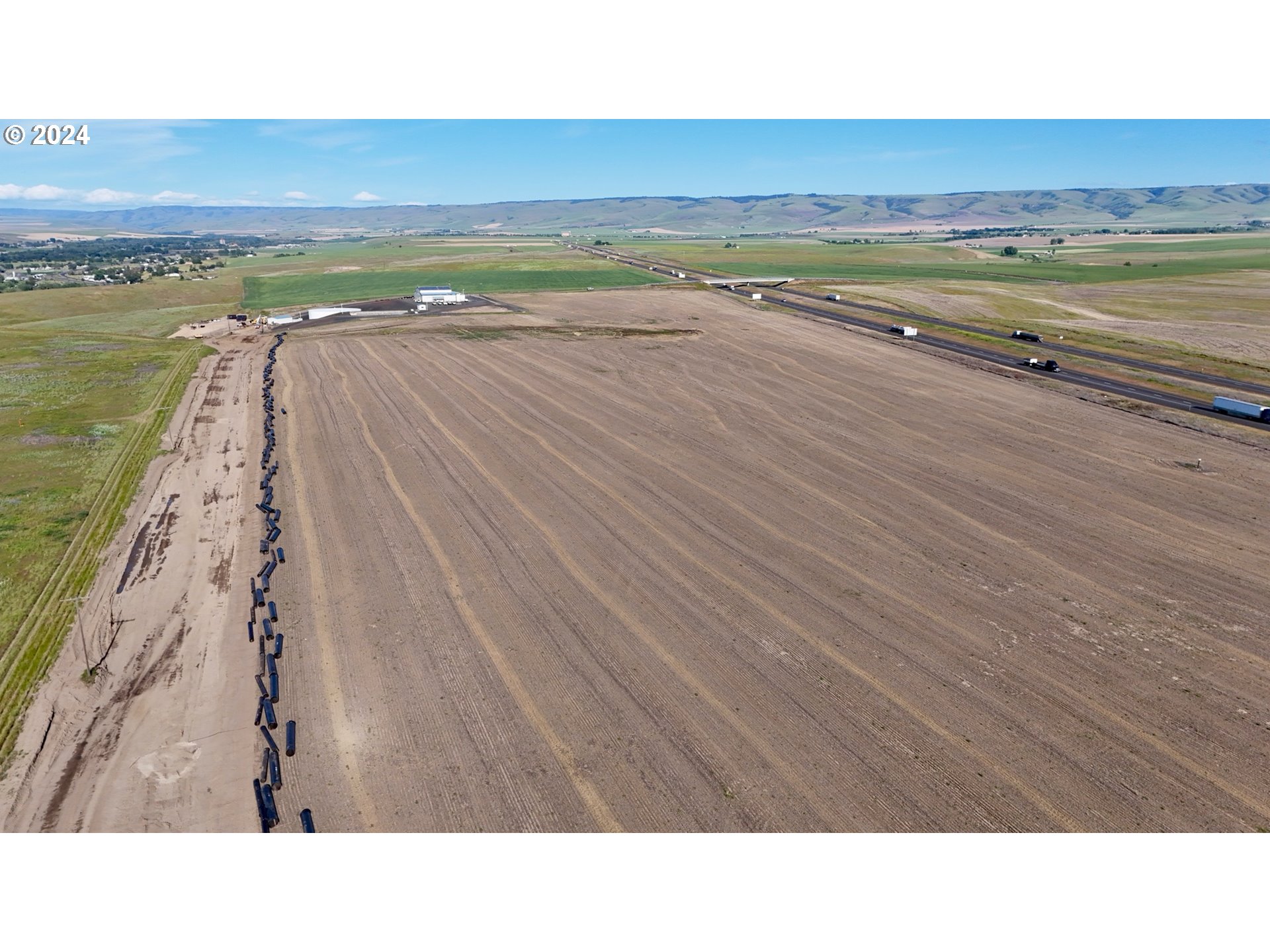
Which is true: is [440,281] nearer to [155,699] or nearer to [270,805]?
[155,699]

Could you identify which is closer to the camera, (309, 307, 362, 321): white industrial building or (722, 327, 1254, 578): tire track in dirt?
(722, 327, 1254, 578): tire track in dirt

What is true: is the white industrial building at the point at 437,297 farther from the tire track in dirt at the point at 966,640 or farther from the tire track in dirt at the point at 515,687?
the tire track in dirt at the point at 515,687

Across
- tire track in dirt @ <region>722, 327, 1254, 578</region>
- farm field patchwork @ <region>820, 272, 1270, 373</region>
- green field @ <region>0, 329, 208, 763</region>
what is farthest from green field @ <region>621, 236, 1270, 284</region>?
green field @ <region>0, 329, 208, 763</region>

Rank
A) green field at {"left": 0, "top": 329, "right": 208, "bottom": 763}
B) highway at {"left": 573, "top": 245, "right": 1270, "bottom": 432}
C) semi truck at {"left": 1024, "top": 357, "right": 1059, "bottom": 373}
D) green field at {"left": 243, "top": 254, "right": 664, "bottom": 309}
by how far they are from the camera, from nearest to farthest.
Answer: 1. green field at {"left": 0, "top": 329, "right": 208, "bottom": 763}
2. highway at {"left": 573, "top": 245, "right": 1270, "bottom": 432}
3. semi truck at {"left": 1024, "top": 357, "right": 1059, "bottom": 373}
4. green field at {"left": 243, "top": 254, "right": 664, "bottom": 309}

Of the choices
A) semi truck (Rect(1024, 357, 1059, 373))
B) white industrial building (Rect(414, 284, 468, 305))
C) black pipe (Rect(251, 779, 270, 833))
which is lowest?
black pipe (Rect(251, 779, 270, 833))

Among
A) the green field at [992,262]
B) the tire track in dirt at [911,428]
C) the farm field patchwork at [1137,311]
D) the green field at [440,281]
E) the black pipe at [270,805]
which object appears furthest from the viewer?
the green field at [992,262]

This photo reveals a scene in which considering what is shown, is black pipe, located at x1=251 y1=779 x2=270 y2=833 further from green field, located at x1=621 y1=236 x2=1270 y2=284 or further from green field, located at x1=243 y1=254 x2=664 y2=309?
green field, located at x1=621 y1=236 x2=1270 y2=284

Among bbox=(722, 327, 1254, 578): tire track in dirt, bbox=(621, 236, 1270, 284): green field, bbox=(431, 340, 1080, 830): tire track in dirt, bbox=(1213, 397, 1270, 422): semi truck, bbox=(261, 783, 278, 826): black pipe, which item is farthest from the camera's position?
bbox=(621, 236, 1270, 284): green field

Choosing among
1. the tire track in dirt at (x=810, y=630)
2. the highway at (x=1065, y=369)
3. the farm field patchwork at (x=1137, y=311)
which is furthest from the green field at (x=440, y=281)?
the tire track in dirt at (x=810, y=630)
